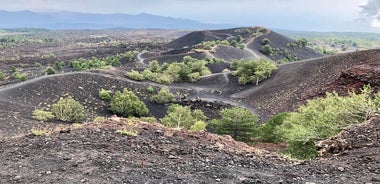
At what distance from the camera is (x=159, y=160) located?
11094 millimetres

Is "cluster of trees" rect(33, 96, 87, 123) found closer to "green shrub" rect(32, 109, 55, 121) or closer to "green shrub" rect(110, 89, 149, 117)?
"green shrub" rect(32, 109, 55, 121)

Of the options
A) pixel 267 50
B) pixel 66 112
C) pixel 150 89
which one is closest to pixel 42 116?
pixel 66 112

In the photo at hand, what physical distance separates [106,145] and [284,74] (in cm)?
5010

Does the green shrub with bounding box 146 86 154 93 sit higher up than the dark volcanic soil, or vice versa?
the dark volcanic soil

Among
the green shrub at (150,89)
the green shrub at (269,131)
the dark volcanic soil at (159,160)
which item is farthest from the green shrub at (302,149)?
the green shrub at (150,89)

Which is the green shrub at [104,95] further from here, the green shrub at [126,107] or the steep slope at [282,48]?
the steep slope at [282,48]

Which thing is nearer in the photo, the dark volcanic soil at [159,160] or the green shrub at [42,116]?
the dark volcanic soil at [159,160]

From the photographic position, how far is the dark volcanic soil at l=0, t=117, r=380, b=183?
9914 mm

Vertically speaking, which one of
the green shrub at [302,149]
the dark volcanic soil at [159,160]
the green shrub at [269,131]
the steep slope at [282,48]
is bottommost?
the steep slope at [282,48]

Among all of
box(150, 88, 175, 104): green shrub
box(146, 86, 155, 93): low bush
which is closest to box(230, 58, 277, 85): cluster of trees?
box(146, 86, 155, 93): low bush

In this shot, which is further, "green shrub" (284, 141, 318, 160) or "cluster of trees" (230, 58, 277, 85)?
"cluster of trees" (230, 58, 277, 85)

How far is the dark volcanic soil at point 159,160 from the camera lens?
991 cm

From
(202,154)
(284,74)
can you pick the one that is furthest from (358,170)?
(284,74)

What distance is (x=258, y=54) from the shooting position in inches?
4348
